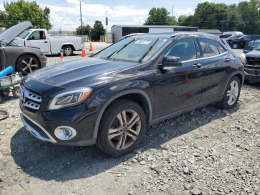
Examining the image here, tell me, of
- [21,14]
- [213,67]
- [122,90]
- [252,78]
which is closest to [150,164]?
[122,90]

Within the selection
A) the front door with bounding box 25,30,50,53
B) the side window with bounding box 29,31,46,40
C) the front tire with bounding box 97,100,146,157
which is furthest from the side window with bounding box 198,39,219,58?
the side window with bounding box 29,31,46,40

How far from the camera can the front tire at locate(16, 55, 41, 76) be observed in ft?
24.0

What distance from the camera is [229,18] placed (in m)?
90.1

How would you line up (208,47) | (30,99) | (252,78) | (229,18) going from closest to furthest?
(30,99), (208,47), (252,78), (229,18)

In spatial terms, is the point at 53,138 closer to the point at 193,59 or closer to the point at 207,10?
the point at 193,59

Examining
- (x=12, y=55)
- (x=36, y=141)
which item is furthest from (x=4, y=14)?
(x=36, y=141)

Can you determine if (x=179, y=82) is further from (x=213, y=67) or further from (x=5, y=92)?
(x=5, y=92)

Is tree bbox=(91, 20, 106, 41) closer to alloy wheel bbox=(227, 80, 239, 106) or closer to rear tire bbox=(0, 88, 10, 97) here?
rear tire bbox=(0, 88, 10, 97)

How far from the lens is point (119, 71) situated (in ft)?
10.7

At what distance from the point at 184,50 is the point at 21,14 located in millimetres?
72911

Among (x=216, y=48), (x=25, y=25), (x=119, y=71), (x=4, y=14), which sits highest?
(x=4, y=14)

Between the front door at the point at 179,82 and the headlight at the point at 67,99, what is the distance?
3.90 ft

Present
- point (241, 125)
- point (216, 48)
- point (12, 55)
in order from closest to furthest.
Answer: point (241, 125)
point (216, 48)
point (12, 55)

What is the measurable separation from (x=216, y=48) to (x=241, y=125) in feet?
5.20
